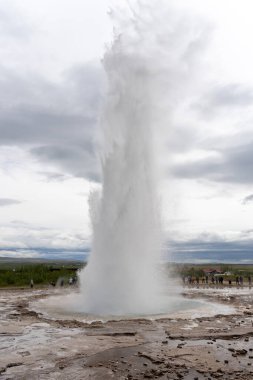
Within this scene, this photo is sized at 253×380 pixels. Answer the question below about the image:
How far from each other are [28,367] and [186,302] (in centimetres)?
1560

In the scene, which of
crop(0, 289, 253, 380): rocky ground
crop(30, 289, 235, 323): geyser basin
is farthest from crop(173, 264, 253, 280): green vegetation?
crop(0, 289, 253, 380): rocky ground

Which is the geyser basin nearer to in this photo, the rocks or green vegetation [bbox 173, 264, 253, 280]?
the rocks

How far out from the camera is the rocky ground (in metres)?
9.95

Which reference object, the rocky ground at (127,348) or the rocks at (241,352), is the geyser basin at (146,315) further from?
the rocks at (241,352)

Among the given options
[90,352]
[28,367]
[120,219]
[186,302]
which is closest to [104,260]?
[120,219]

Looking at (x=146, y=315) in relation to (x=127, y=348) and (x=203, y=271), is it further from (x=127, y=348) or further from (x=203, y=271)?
(x=203, y=271)

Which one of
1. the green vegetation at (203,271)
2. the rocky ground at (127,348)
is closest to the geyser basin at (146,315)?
the rocky ground at (127,348)

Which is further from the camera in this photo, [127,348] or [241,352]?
[127,348]

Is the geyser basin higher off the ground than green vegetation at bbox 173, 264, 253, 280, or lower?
lower

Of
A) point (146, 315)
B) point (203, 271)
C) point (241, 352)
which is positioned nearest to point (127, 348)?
point (241, 352)

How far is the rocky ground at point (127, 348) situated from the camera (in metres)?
9.95

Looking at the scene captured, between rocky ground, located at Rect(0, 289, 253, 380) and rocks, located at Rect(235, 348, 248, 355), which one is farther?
rocks, located at Rect(235, 348, 248, 355)

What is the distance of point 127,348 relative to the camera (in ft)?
40.3

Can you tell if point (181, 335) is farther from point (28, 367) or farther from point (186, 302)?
point (186, 302)
